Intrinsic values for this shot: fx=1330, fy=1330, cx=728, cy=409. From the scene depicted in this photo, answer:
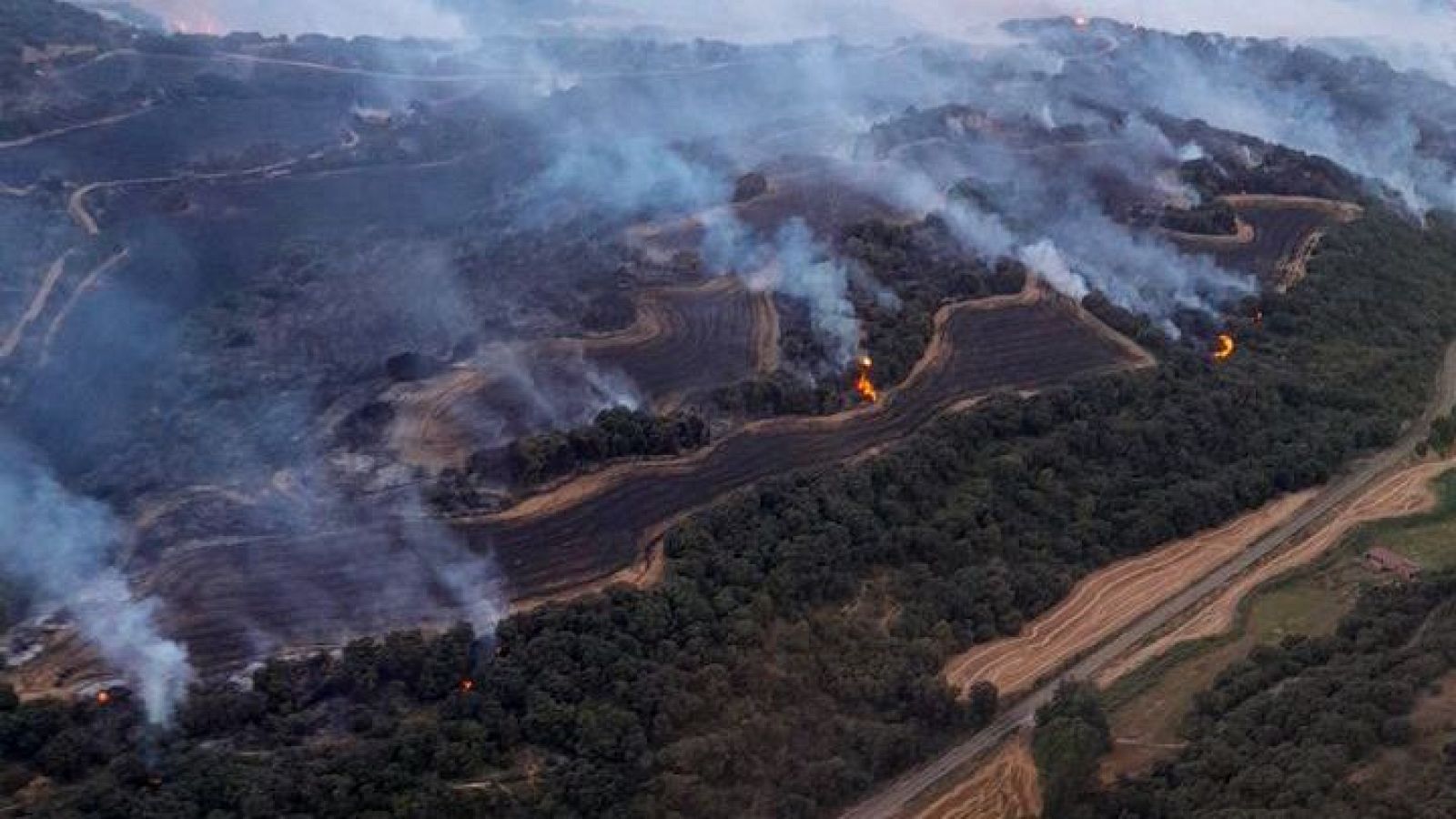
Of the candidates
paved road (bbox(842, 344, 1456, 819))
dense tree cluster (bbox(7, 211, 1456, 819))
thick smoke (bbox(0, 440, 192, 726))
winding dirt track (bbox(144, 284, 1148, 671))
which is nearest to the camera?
dense tree cluster (bbox(7, 211, 1456, 819))

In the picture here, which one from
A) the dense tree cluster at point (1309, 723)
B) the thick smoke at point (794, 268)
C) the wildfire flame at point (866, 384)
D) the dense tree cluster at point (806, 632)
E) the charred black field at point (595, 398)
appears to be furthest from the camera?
the thick smoke at point (794, 268)

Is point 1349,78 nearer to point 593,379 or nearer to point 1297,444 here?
point 1297,444

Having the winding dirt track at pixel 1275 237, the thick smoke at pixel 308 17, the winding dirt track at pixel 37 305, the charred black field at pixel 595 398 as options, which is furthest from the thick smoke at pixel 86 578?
the thick smoke at pixel 308 17

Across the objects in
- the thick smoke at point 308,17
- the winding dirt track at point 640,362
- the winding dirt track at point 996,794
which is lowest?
the winding dirt track at point 996,794

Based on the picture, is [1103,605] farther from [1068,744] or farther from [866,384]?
[866,384]

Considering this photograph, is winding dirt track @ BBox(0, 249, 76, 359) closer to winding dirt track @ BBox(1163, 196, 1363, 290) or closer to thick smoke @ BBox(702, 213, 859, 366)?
thick smoke @ BBox(702, 213, 859, 366)

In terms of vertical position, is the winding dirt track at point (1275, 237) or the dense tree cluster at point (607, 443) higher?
the winding dirt track at point (1275, 237)

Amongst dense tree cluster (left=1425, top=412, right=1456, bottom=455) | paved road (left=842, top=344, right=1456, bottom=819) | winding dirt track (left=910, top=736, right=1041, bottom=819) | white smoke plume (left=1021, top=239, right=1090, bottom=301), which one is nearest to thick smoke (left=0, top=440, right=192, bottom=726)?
paved road (left=842, top=344, right=1456, bottom=819)

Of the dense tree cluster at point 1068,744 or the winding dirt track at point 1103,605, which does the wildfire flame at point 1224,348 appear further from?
the dense tree cluster at point 1068,744
